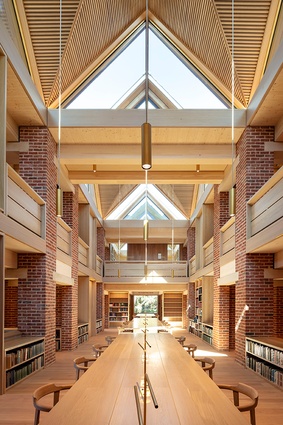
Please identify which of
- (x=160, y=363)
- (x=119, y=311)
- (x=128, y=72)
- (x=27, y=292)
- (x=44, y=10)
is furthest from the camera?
(x=119, y=311)

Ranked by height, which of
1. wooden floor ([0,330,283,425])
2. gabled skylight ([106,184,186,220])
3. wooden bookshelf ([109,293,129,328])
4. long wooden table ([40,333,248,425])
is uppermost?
gabled skylight ([106,184,186,220])

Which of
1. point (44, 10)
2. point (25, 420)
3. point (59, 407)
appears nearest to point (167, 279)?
point (44, 10)

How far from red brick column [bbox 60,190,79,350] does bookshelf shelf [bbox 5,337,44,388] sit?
3926 millimetres

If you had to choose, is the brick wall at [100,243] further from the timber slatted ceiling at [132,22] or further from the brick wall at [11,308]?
the timber slatted ceiling at [132,22]

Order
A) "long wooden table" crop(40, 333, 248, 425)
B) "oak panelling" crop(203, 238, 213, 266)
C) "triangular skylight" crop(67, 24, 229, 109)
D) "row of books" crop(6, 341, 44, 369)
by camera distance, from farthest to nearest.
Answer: "oak panelling" crop(203, 238, 213, 266) < "triangular skylight" crop(67, 24, 229, 109) < "row of books" crop(6, 341, 44, 369) < "long wooden table" crop(40, 333, 248, 425)

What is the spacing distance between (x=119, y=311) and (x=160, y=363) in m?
21.3

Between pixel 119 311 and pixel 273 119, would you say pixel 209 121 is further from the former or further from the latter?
pixel 119 311

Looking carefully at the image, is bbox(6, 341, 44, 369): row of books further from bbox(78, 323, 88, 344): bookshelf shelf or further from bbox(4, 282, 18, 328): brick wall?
bbox(4, 282, 18, 328): brick wall

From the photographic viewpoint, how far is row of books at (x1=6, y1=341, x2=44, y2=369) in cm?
782

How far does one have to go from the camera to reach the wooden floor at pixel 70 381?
5.92m

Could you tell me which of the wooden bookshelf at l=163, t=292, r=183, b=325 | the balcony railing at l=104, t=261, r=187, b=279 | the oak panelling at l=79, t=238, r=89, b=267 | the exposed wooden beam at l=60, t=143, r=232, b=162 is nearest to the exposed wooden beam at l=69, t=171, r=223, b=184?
the exposed wooden beam at l=60, t=143, r=232, b=162

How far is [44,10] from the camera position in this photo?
9.30m

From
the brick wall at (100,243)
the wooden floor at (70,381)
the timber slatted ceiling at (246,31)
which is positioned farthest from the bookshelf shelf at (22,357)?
the brick wall at (100,243)

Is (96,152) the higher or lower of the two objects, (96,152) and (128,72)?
the lower
